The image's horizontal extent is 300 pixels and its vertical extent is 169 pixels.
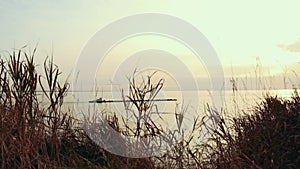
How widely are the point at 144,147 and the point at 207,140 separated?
668mm

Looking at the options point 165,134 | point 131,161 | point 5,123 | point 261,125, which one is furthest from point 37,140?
point 261,125

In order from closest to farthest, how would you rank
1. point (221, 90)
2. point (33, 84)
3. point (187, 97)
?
point (33, 84) < point (187, 97) < point (221, 90)

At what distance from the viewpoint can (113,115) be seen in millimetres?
4934

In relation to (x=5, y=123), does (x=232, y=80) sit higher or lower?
higher

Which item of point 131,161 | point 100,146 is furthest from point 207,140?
point 100,146

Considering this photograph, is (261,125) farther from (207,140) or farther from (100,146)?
(100,146)

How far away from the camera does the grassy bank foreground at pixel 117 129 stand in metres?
3.83

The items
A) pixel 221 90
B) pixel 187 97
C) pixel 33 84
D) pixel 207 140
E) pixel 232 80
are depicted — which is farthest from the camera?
pixel 232 80

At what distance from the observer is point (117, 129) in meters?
4.75

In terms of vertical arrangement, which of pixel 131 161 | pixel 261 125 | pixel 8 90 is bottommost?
pixel 131 161

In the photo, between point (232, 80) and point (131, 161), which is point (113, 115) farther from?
point (232, 80)

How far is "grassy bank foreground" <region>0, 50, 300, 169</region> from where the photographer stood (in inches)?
151

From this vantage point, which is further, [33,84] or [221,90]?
[221,90]

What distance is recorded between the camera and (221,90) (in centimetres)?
554
